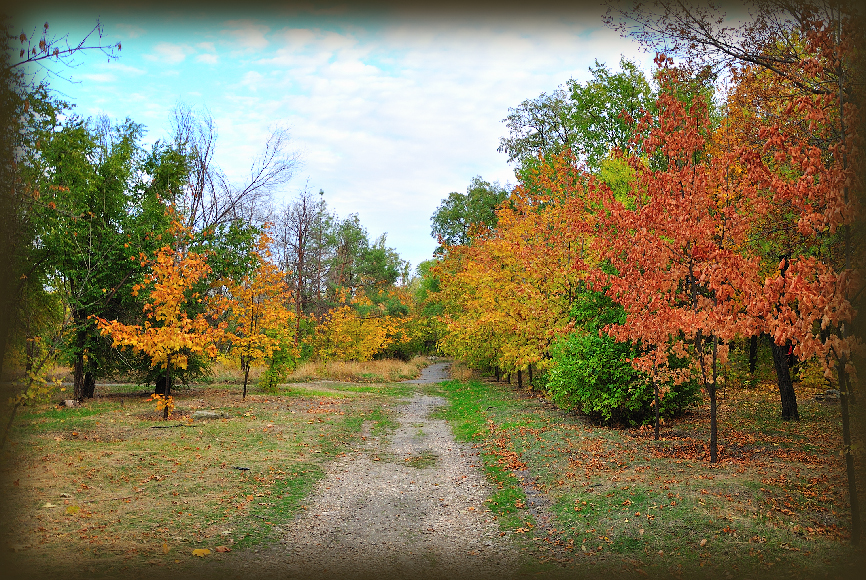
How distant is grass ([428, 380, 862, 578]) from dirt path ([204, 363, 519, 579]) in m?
0.45

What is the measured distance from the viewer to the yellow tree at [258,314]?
17375 millimetres

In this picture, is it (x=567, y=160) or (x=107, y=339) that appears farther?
(x=567, y=160)

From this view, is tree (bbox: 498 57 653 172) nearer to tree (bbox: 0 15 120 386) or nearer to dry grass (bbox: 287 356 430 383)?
dry grass (bbox: 287 356 430 383)

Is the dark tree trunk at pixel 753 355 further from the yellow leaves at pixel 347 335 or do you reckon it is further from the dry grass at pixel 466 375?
the yellow leaves at pixel 347 335

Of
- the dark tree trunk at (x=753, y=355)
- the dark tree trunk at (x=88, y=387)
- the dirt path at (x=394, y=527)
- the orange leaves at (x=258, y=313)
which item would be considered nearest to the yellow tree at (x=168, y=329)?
the orange leaves at (x=258, y=313)

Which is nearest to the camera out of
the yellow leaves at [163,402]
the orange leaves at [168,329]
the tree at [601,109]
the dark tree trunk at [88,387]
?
the orange leaves at [168,329]

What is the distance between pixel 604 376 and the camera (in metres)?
11.5

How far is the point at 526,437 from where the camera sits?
11.3 meters

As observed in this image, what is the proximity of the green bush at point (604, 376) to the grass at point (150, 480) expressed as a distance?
16.6 feet

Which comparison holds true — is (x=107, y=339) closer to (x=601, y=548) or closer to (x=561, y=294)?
(x=561, y=294)

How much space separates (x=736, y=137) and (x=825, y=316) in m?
8.20

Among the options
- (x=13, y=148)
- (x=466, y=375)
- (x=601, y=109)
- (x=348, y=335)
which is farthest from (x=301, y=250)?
(x=13, y=148)

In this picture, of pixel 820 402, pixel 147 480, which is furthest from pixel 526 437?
pixel 820 402

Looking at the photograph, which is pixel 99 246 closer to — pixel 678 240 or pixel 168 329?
pixel 168 329
